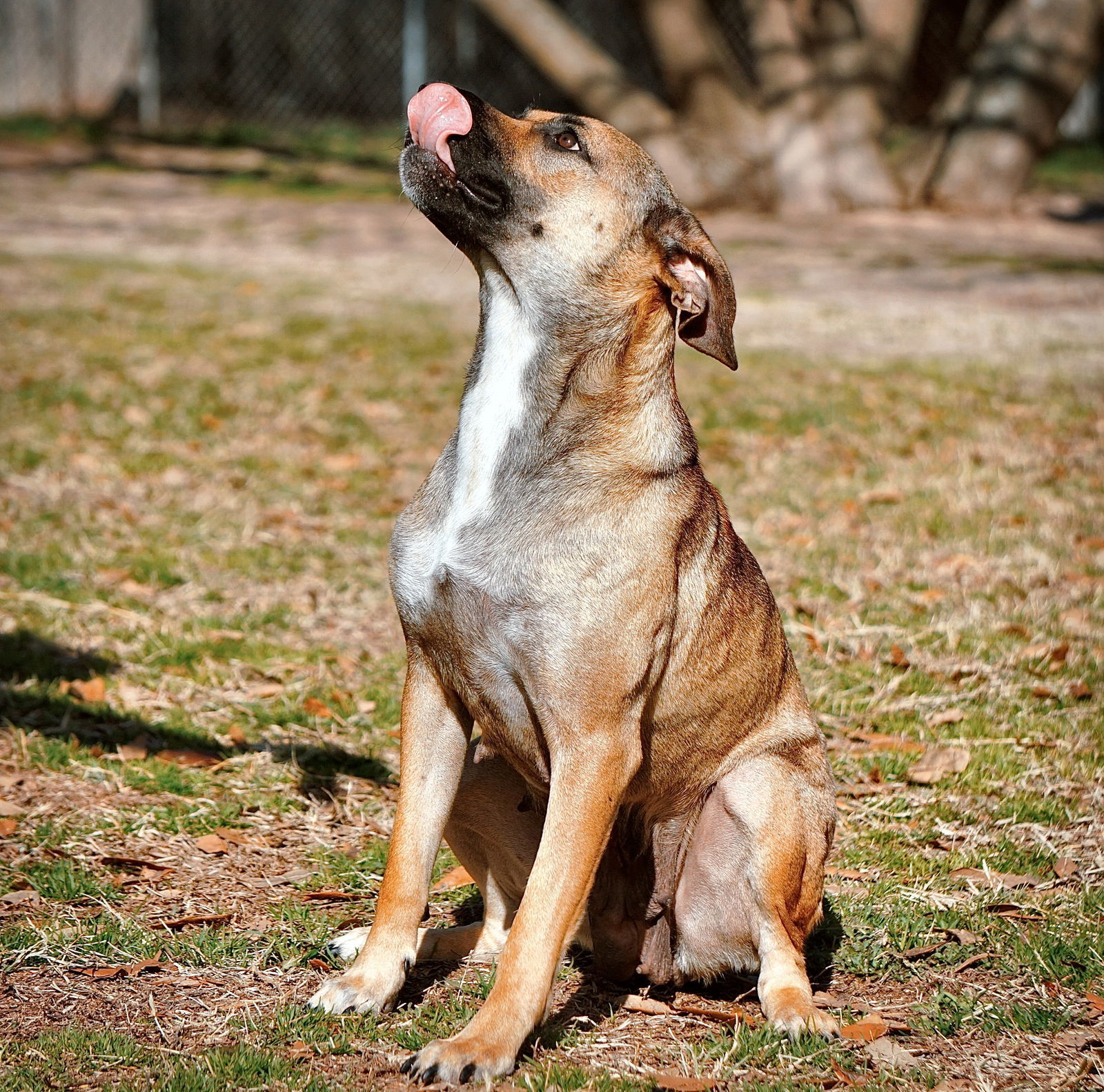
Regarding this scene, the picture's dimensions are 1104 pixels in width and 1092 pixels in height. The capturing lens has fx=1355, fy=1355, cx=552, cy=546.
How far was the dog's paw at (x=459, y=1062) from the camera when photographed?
2.82m

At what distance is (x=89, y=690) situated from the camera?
495 centimetres

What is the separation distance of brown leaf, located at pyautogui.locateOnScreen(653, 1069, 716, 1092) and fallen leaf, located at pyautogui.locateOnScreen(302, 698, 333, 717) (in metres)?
2.31

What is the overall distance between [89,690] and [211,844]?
1.21 meters

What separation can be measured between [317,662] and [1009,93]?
43.3ft

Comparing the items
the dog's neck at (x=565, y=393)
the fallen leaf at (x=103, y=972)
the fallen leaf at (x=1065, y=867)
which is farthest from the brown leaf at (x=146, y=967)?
the fallen leaf at (x=1065, y=867)

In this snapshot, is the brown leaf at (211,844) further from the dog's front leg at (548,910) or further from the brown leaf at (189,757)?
the dog's front leg at (548,910)

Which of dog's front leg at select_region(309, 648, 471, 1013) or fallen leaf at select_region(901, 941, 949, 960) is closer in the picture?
dog's front leg at select_region(309, 648, 471, 1013)

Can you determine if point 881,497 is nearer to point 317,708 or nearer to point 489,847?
point 317,708

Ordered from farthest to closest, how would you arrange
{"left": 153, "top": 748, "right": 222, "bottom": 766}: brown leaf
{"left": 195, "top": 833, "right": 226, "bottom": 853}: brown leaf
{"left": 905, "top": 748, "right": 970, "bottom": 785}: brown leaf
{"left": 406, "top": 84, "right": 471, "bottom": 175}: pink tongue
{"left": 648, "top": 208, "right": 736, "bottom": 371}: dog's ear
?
1. {"left": 905, "top": 748, "right": 970, "bottom": 785}: brown leaf
2. {"left": 153, "top": 748, "right": 222, "bottom": 766}: brown leaf
3. {"left": 195, "top": 833, "right": 226, "bottom": 853}: brown leaf
4. {"left": 648, "top": 208, "right": 736, "bottom": 371}: dog's ear
5. {"left": 406, "top": 84, "right": 471, "bottom": 175}: pink tongue

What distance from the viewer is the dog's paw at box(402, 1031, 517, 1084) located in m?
2.82

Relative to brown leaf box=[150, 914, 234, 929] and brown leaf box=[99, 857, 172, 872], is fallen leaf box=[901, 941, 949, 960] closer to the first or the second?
brown leaf box=[150, 914, 234, 929]

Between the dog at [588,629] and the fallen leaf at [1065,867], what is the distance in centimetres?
100

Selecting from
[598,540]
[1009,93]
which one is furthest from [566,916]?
[1009,93]

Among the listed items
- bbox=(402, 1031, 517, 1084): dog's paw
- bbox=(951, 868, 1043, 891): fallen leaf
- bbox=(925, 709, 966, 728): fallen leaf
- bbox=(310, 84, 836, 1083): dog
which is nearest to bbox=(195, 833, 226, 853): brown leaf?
bbox=(310, 84, 836, 1083): dog
